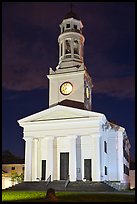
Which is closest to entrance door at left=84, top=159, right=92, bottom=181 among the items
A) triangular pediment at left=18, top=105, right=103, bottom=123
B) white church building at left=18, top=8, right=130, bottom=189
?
white church building at left=18, top=8, right=130, bottom=189

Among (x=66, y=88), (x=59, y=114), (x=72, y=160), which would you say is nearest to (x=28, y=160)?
(x=72, y=160)

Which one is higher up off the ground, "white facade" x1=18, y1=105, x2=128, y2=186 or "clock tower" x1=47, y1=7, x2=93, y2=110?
"clock tower" x1=47, y1=7, x2=93, y2=110

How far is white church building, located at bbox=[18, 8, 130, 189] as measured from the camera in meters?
41.6

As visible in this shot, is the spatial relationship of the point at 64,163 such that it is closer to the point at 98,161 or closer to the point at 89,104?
the point at 98,161

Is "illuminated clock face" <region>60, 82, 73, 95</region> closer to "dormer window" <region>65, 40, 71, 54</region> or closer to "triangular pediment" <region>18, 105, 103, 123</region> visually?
"dormer window" <region>65, 40, 71, 54</region>

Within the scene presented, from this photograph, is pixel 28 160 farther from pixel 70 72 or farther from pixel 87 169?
pixel 70 72

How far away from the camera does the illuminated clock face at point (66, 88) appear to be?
48156 millimetres

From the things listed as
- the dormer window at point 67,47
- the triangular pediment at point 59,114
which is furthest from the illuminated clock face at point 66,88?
the triangular pediment at point 59,114

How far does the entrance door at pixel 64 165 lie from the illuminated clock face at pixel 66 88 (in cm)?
802

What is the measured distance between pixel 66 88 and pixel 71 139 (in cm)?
839

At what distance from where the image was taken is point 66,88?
48.4 metres

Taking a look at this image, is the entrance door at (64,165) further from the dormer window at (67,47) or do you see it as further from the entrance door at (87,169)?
the dormer window at (67,47)

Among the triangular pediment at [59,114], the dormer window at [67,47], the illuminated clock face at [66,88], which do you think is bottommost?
the triangular pediment at [59,114]

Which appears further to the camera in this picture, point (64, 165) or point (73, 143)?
point (64, 165)
